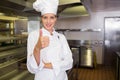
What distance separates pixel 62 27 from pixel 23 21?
15.6 feet

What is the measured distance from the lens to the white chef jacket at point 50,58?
46.3 inches

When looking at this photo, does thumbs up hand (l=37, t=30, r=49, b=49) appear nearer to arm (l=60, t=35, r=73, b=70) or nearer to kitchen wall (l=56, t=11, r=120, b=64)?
arm (l=60, t=35, r=73, b=70)

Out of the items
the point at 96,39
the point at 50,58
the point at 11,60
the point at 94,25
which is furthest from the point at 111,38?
the point at 50,58

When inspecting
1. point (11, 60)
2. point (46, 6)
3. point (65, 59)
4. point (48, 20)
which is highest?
point (46, 6)

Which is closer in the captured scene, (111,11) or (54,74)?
(54,74)

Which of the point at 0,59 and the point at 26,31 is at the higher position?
the point at 26,31

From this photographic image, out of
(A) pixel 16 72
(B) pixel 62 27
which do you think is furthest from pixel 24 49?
(B) pixel 62 27

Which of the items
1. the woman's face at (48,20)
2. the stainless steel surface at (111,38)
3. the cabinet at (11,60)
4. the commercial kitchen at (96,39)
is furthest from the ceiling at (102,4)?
the woman's face at (48,20)

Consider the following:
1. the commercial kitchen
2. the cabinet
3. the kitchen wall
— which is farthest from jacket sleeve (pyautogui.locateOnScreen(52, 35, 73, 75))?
the kitchen wall

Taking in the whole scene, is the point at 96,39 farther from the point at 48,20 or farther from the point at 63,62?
the point at 48,20

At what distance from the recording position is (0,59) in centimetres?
165

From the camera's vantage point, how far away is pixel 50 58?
119cm

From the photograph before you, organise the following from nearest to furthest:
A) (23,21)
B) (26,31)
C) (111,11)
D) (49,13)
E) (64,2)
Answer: (49,13)
(64,2)
(23,21)
(26,31)
(111,11)

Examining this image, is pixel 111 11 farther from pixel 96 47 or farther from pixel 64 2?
pixel 64 2
